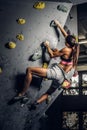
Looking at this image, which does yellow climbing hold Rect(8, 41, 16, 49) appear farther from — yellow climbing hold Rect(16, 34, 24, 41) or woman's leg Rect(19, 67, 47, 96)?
woman's leg Rect(19, 67, 47, 96)

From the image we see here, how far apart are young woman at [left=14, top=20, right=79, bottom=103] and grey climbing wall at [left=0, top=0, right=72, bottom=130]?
103 mm

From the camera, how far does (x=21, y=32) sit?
3484mm

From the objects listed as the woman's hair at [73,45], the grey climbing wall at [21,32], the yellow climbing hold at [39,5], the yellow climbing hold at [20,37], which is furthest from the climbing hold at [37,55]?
the yellow climbing hold at [39,5]

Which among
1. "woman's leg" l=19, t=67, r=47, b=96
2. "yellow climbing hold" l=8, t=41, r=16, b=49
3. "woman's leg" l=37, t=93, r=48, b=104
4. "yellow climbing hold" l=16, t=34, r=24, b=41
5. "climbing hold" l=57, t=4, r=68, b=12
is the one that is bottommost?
"woman's leg" l=37, t=93, r=48, b=104

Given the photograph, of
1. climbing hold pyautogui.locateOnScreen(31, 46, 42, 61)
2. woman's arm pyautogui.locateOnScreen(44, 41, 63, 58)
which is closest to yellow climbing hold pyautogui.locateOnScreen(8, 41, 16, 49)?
climbing hold pyautogui.locateOnScreen(31, 46, 42, 61)

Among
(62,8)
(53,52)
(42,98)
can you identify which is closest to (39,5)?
(62,8)

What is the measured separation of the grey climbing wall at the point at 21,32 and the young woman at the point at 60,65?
0.34 feet

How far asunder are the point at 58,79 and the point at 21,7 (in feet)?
3.80

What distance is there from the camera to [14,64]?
351cm

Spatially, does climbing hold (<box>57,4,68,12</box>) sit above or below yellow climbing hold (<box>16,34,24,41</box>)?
above

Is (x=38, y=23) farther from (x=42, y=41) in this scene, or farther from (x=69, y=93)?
(x=69, y=93)

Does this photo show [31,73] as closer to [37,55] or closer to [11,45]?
[37,55]

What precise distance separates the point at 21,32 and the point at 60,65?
2.47 ft

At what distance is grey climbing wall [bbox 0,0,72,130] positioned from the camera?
3469 millimetres
